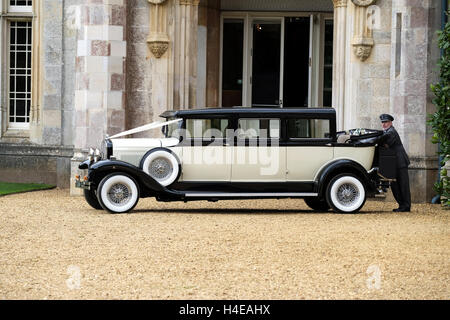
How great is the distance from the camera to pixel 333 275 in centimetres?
823

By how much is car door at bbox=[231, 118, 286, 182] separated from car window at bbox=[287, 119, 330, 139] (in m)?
0.21

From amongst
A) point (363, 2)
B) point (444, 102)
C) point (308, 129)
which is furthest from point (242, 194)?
point (363, 2)

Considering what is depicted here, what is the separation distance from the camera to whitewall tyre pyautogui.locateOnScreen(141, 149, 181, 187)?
1362cm

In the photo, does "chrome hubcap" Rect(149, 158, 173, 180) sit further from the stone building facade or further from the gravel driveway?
the stone building facade

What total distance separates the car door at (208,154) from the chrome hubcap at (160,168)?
0.78 ft

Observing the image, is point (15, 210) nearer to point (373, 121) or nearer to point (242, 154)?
point (242, 154)

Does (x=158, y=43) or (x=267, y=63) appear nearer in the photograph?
(x=158, y=43)

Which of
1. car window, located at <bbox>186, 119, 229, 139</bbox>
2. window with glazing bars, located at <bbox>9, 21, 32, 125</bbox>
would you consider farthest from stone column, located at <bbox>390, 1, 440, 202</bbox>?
window with glazing bars, located at <bbox>9, 21, 32, 125</bbox>

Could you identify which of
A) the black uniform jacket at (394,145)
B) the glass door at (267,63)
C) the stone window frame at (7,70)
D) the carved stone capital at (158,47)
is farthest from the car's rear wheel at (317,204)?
the stone window frame at (7,70)

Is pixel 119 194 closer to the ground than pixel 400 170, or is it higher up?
closer to the ground

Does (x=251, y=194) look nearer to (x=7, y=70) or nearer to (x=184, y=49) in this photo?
(x=184, y=49)

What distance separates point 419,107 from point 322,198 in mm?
3412

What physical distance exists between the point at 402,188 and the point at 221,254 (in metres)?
5.88

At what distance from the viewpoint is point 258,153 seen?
547 inches
